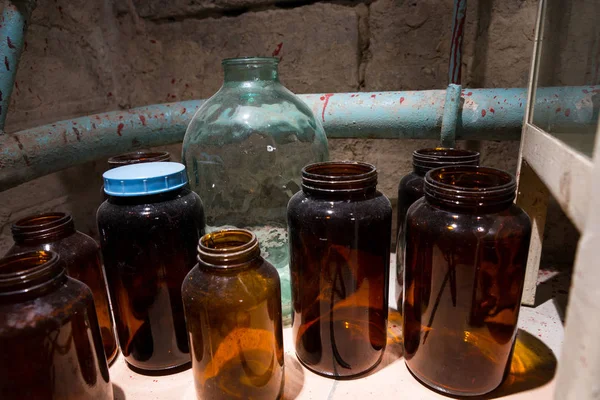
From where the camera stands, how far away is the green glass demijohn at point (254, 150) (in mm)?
931

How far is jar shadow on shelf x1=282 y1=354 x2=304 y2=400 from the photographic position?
73cm

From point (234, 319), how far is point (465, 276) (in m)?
0.36

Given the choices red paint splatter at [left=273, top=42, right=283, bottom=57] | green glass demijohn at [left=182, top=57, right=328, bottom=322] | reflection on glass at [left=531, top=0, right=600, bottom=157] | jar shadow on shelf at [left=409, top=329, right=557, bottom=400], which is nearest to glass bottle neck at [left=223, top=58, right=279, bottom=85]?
green glass demijohn at [left=182, top=57, right=328, bottom=322]

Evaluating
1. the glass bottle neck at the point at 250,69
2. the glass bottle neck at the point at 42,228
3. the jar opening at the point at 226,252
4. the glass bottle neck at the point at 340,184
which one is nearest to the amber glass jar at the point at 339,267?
the glass bottle neck at the point at 340,184

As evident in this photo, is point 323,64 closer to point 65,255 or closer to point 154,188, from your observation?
point 154,188

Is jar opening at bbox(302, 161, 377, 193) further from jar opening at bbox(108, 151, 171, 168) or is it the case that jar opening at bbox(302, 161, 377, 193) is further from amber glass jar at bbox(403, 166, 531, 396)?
jar opening at bbox(108, 151, 171, 168)

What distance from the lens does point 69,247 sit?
0.74 meters

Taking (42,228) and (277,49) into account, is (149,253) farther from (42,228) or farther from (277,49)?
(277,49)

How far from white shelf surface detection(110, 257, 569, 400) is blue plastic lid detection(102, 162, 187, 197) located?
0.35 m

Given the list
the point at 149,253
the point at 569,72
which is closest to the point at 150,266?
the point at 149,253

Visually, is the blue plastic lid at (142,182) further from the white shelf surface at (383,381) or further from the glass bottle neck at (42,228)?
the white shelf surface at (383,381)

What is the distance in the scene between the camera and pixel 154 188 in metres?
0.68

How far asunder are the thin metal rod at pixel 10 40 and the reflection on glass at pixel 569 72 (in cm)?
103

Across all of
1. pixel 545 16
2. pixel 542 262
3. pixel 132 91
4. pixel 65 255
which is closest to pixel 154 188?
pixel 65 255
